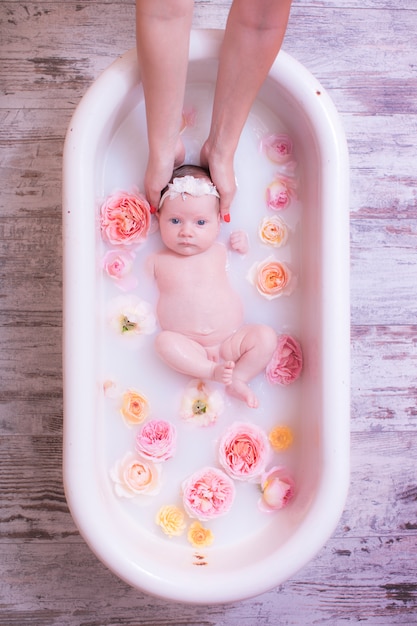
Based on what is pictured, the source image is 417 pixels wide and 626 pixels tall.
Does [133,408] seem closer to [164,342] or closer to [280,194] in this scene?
[164,342]

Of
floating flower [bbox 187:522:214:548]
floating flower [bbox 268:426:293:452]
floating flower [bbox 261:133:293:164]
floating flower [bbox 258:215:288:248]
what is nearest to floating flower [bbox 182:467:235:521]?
floating flower [bbox 187:522:214:548]

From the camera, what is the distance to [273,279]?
1355 mm

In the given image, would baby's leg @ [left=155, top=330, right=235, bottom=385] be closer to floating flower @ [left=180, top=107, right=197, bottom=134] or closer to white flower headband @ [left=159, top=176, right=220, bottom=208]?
white flower headband @ [left=159, top=176, right=220, bottom=208]

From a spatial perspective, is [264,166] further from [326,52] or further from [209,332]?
[209,332]

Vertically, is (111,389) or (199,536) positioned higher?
(111,389)

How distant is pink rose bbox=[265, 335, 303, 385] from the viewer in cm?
132

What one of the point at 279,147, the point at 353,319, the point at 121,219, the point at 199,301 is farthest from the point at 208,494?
the point at 279,147

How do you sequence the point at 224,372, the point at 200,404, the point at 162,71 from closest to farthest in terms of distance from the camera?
the point at 162,71 < the point at 224,372 < the point at 200,404

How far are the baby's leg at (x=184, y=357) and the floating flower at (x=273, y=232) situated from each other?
0.30m

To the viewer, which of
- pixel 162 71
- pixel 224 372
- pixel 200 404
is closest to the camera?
pixel 162 71

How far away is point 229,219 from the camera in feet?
4.39

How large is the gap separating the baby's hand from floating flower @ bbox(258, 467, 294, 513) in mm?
491

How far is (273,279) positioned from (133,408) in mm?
422

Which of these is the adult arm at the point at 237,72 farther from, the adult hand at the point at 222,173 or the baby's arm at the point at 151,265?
the baby's arm at the point at 151,265
